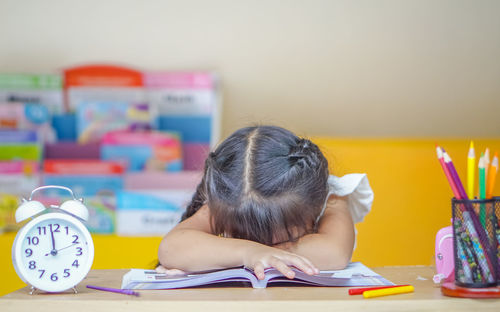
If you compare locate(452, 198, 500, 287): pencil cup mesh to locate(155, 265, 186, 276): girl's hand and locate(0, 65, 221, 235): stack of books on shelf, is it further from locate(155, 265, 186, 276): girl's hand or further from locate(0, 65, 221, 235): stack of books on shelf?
locate(0, 65, 221, 235): stack of books on shelf

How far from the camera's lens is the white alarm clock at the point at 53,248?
726 millimetres

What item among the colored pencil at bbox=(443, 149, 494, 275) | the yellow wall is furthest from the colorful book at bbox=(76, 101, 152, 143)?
the colored pencil at bbox=(443, 149, 494, 275)

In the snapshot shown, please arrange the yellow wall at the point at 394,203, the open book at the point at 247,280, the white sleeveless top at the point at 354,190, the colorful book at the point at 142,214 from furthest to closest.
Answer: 1. the colorful book at the point at 142,214
2. the yellow wall at the point at 394,203
3. the white sleeveless top at the point at 354,190
4. the open book at the point at 247,280

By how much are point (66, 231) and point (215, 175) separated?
33 cm

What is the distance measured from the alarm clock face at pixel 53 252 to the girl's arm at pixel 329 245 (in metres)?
0.36

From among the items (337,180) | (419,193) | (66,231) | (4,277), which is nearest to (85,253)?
(66,231)

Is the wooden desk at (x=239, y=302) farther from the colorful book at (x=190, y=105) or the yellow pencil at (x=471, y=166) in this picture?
the colorful book at (x=190, y=105)

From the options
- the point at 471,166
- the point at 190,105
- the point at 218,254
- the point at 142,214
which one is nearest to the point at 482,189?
the point at 471,166

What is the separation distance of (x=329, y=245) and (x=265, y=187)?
14 cm

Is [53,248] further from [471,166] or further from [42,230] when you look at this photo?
[471,166]

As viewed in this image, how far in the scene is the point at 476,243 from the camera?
27.9 inches

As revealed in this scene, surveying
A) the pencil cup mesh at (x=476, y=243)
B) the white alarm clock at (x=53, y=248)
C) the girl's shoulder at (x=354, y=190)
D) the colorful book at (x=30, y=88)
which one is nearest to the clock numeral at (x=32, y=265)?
the white alarm clock at (x=53, y=248)

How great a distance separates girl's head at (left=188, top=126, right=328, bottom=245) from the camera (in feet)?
3.23

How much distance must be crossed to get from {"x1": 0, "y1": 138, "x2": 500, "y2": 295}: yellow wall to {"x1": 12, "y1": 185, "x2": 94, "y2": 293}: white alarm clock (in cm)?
90
